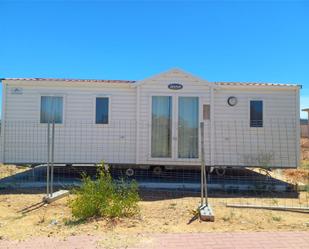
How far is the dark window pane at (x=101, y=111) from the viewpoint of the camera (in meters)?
12.8

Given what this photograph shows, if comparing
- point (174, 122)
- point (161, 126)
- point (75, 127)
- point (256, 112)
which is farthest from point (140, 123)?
point (256, 112)

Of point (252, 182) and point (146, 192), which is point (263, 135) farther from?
point (146, 192)

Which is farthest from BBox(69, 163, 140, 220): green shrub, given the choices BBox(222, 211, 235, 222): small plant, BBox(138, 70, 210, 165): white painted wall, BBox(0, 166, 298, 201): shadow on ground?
BBox(138, 70, 210, 165): white painted wall

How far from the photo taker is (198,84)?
12.7 meters

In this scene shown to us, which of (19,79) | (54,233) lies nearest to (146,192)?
(54,233)

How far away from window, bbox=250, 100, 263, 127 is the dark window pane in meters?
4.53

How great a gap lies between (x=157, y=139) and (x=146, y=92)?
1477 millimetres

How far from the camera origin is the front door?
12.7 metres

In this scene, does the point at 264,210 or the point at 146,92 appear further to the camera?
the point at 146,92

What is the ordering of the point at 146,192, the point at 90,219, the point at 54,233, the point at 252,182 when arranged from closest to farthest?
the point at 54,233 < the point at 90,219 < the point at 146,192 < the point at 252,182

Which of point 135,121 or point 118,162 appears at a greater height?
point 135,121

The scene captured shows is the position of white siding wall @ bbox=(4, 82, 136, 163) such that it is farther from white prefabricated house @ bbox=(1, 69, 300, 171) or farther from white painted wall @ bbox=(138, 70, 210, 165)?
white painted wall @ bbox=(138, 70, 210, 165)

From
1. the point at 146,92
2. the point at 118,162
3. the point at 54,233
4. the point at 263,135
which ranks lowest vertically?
the point at 54,233

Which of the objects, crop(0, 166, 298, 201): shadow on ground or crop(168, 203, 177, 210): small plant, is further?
crop(0, 166, 298, 201): shadow on ground
